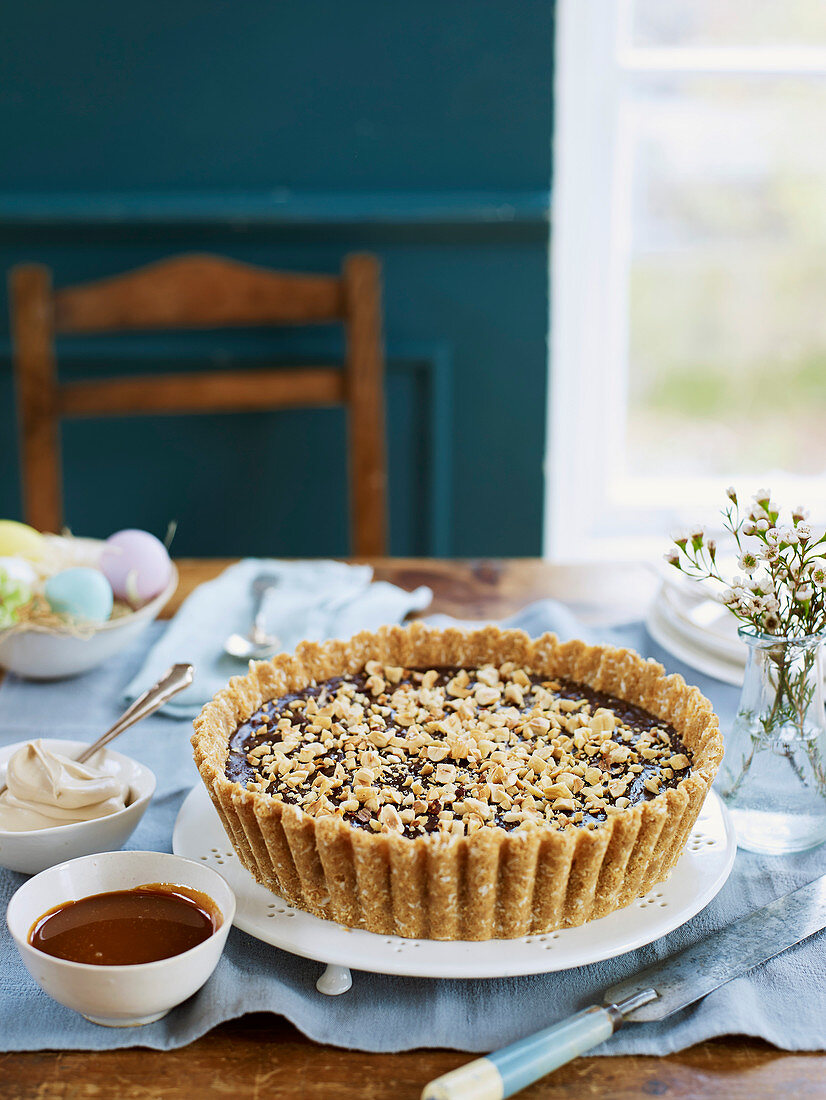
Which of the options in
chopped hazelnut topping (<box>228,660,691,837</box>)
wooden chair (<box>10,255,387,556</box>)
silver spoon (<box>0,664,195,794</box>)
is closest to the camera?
chopped hazelnut topping (<box>228,660,691,837</box>)

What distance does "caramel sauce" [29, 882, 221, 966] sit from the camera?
32.9 inches

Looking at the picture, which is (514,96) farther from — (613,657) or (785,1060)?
(785,1060)

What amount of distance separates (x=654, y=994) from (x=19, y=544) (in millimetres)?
1134

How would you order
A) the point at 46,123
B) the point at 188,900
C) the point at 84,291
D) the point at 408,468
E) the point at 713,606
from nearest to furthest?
1. the point at 188,900
2. the point at 713,606
3. the point at 84,291
4. the point at 46,123
5. the point at 408,468

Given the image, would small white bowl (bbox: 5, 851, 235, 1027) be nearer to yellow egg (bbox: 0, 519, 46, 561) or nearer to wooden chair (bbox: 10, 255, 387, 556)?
yellow egg (bbox: 0, 519, 46, 561)

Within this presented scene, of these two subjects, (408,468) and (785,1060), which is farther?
(408,468)

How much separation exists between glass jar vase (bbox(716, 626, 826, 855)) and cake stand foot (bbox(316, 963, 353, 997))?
461 mm

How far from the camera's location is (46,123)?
2.62 meters

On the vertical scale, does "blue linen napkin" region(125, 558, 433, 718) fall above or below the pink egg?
below

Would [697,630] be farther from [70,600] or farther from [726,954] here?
[70,600]

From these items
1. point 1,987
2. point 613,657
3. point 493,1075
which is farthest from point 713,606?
point 1,987

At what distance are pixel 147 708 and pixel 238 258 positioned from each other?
180 centimetres

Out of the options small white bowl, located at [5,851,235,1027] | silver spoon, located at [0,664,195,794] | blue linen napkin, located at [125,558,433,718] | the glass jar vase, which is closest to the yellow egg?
blue linen napkin, located at [125,558,433,718]

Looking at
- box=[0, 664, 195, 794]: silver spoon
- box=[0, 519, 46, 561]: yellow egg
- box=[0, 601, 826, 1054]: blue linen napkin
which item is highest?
box=[0, 519, 46, 561]: yellow egg
